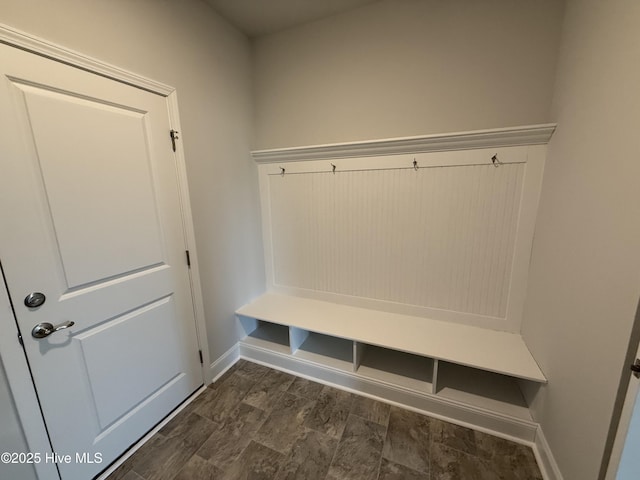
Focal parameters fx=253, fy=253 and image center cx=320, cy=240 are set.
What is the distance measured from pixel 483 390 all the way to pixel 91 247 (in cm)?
247

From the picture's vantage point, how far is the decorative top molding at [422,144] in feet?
5.10

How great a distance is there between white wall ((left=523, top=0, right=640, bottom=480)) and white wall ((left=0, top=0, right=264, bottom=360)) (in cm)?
216

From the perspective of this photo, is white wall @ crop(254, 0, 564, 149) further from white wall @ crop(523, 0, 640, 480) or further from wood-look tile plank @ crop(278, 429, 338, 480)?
wood-look tile plank @ crop(278, 429, 338, 480)

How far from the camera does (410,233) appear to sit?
6.50ft

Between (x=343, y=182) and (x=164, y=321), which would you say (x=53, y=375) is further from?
(x=343, y=182)

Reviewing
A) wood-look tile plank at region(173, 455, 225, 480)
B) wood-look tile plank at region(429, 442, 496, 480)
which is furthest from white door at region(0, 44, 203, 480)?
wood-look tile plank at region(429, 442, 496, 480)

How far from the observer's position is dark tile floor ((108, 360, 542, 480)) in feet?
4.42

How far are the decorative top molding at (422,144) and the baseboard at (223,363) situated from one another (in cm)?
174

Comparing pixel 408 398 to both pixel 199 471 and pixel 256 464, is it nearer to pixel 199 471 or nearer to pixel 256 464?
pixel 256 464

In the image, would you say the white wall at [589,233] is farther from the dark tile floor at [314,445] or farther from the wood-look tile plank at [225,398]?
the wood-look tile plank at [225,398]

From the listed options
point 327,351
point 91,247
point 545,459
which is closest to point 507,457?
point 545,459

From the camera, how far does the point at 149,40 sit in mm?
1457

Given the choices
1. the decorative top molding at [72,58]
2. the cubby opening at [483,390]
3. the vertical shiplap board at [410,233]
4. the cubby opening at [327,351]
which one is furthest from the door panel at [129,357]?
the cubby opening at [483,390]

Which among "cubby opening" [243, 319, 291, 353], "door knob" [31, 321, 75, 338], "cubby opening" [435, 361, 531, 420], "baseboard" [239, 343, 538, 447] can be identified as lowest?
"baseboard" [239, 343, 538, 447]
